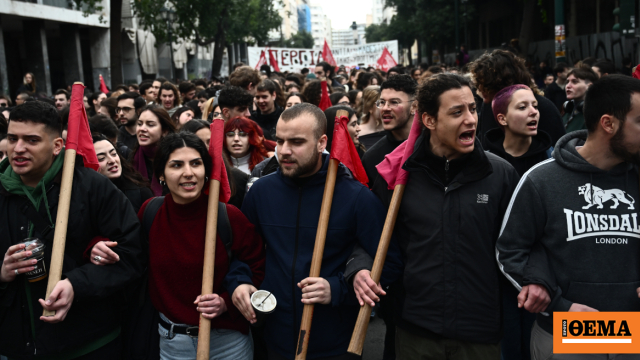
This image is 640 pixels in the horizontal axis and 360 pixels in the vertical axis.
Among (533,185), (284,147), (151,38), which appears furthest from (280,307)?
(151,38)

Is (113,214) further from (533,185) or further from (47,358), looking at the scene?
(533,185)

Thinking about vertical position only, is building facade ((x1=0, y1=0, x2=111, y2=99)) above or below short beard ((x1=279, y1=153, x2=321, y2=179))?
above

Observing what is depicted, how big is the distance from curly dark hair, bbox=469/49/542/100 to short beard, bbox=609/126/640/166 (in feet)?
6.77

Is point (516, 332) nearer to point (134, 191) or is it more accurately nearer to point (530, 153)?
point (530, 153)

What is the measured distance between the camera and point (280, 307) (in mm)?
2926

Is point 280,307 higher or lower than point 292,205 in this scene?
lower

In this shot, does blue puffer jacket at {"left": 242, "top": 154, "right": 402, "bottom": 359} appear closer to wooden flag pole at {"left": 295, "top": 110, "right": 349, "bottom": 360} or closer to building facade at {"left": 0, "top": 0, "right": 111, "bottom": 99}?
wooden flag pole at {"left": 295, "top": 110, "right": 349, "bottom": 360}

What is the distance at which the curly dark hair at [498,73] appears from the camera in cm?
454

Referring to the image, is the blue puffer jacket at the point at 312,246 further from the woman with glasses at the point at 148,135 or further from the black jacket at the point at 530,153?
the woman with glasses at the point at 148,135

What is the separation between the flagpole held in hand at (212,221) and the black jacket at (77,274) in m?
0.39

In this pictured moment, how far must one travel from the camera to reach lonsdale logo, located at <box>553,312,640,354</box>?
256 centimetres

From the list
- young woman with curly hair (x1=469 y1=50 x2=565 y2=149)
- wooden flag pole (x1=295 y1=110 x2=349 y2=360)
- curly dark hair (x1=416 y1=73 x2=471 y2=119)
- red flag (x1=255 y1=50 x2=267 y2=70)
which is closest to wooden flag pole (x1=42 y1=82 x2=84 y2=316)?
wooden flag pole (x1=295 y1=110 x2=349 y2=360)

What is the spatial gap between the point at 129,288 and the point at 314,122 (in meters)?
1.40

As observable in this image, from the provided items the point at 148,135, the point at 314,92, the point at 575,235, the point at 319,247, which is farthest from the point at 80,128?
the point at 314,92
